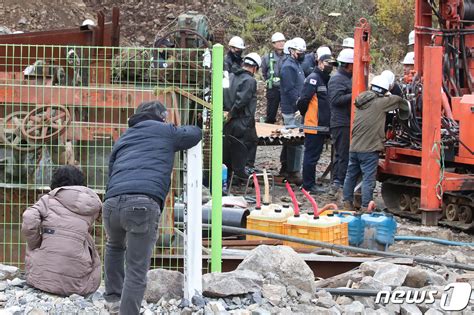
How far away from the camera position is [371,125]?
13.5 m

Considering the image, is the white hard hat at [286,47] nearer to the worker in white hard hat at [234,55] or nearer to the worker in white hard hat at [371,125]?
the worker in white hard hat at [234,55]

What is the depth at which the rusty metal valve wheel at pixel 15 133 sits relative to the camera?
9.40 metres

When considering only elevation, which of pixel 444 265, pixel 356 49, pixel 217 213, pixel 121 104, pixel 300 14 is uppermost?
pixel 300 14

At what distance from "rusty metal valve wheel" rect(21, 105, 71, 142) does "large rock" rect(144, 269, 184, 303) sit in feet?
6.53

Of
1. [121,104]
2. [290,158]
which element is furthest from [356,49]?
[121,104]

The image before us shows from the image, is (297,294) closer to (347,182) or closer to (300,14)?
(347,182)

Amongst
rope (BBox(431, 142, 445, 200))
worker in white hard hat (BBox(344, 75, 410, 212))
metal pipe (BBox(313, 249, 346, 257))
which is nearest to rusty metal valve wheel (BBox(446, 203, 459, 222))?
rope (BBox(431, 142, 445, 200))

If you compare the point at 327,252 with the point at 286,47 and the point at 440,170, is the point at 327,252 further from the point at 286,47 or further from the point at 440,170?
the point at 286,47

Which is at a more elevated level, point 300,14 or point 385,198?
point 300,14

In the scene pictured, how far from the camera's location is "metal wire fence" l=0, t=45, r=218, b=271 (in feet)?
30.3

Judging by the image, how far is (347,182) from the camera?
14.0 metres

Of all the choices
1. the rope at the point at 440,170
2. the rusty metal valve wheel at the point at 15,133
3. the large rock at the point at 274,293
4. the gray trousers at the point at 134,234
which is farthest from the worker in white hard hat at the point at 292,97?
the gray trousers at the point at 134,234

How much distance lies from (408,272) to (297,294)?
127 centimetres

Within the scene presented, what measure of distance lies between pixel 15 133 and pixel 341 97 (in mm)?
6206
